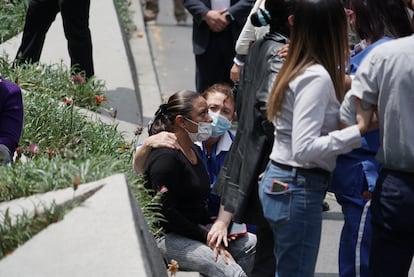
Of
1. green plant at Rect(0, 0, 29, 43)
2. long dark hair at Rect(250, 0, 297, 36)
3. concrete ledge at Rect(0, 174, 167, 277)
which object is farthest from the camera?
green plant at Rect(0, 0, 29, 43)

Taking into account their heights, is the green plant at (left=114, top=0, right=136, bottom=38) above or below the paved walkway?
below

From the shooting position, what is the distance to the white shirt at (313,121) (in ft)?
14.1

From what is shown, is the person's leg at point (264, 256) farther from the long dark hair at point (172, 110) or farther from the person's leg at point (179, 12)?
the person's leg at point (179, 12)

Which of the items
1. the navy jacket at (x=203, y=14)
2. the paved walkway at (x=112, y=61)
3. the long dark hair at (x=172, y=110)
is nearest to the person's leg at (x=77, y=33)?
the paved walkway at (x=112, y=61)

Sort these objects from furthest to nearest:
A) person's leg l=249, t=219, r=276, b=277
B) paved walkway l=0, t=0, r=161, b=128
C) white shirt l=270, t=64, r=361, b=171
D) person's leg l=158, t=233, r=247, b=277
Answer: paved walkway l=0, t=0, r=161, b=128 → person's leg l=158, t=233, r=247, b=277 → person's leg l=249, t=219, r=276, b=277 → white shirt l=270, t=64, r=361, b=171

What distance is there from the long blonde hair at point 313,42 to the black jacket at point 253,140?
0.24m

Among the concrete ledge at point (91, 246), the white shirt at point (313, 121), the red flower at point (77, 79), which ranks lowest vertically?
the red flower at point (77, 79)

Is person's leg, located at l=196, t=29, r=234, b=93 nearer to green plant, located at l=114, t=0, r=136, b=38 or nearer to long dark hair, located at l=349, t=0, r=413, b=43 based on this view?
long dark hair, located at l=349, t=0, r=413, b=43

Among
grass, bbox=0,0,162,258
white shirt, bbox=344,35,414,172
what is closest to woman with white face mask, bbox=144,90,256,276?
grass, bbox=0,0,162,258

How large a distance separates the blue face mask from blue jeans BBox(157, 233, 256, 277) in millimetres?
702

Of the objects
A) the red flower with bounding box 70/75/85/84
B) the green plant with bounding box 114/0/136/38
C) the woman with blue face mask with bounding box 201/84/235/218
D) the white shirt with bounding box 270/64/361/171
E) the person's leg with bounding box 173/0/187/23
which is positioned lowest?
the person's leg with bounding box 173/0/187/23

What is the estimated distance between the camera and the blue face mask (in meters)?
6.17

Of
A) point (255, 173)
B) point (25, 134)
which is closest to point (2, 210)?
point (255, 173)

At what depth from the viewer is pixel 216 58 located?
854cm
